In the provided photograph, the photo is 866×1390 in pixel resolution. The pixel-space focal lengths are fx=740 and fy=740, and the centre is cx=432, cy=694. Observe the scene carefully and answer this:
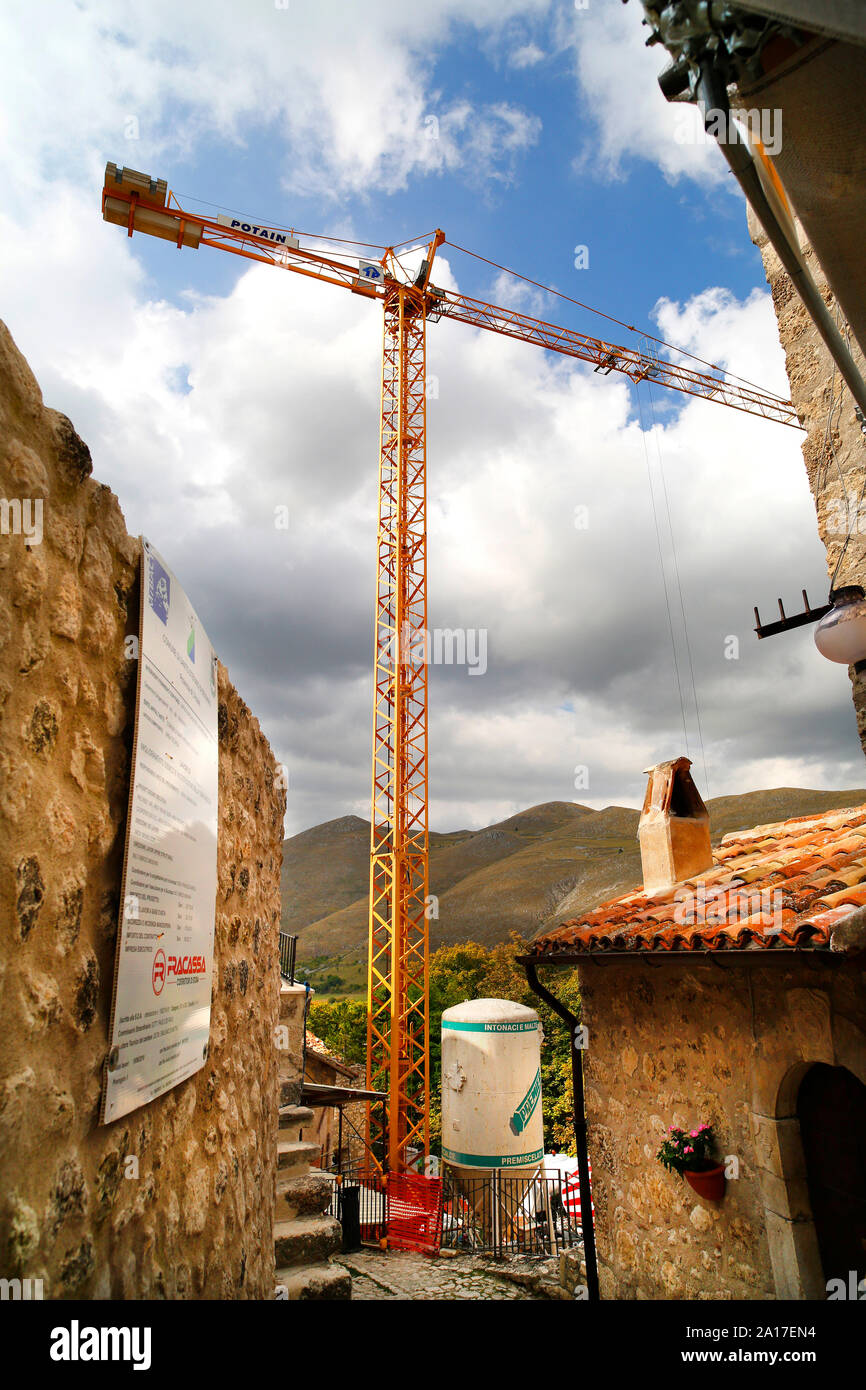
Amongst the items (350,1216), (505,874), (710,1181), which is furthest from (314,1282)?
(505,874)

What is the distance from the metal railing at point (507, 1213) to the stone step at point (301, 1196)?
8.96 meters

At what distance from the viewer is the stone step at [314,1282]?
3.94 metres

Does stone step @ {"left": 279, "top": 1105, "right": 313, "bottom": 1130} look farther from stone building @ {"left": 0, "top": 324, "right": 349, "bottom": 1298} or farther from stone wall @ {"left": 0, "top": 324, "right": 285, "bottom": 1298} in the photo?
stone wall @ {"left": 0, "top": 324, "right": 285, "bottom": 1298}

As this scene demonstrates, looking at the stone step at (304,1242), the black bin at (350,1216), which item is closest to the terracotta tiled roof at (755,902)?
the stone step at (304,1242)

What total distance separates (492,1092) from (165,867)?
51.8ft

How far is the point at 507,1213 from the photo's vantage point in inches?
579

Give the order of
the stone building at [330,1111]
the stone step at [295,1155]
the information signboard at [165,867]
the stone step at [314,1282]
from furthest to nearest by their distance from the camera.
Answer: the stone building at [330,1111] < the stone step at [295,1155] < the stone step at [314,1282] < the information signboard at [165,867]

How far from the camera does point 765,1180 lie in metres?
4.65

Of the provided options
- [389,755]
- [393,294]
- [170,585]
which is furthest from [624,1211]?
[393,294]

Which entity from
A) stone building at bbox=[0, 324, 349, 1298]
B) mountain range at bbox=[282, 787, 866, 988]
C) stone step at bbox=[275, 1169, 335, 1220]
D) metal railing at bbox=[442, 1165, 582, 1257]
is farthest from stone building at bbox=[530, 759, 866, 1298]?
mountain range at bbox=[282, 787, 866, 988]

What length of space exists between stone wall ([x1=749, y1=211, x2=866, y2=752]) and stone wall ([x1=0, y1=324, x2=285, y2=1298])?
4.35 m

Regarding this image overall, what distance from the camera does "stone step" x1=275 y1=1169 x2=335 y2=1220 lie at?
480 cm

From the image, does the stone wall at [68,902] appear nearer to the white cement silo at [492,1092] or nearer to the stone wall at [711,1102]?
the stone wall at [711,1102]
